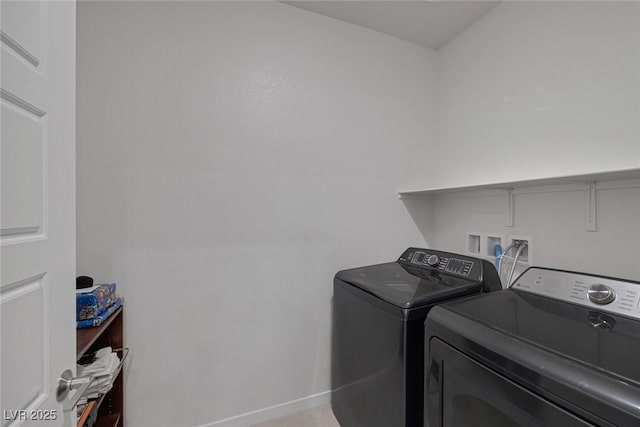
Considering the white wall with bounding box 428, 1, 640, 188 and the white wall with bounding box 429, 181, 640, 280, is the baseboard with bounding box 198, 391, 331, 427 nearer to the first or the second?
the white wall with bounding box 429, 181, 640, 280

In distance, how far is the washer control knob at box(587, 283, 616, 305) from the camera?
921 mm

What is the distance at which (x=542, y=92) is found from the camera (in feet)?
4.70

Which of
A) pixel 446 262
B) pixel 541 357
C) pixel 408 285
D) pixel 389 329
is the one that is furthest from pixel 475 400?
pixel 446 262

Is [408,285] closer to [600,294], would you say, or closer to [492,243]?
[600,294]

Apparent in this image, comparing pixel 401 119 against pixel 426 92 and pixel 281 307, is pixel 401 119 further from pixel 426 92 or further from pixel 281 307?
pixel 281 307

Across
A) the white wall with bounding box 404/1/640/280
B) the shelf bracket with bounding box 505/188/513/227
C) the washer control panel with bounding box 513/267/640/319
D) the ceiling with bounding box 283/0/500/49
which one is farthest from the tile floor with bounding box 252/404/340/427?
the ceiling with bounding box 283/0/500/49

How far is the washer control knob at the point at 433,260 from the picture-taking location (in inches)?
60.6

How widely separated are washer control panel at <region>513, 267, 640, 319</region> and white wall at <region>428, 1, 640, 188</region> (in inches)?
21.5

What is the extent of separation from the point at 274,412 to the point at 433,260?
1375mm

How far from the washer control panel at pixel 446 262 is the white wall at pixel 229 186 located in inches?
10.0

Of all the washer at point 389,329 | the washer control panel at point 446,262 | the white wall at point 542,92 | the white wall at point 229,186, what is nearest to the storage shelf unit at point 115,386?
the white wall at point 229,186
